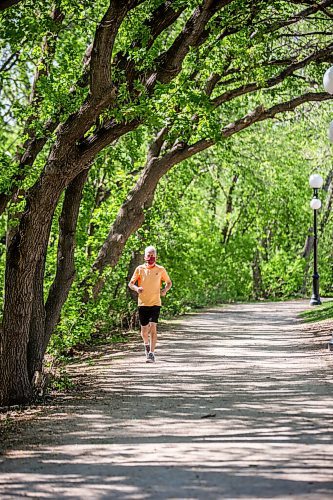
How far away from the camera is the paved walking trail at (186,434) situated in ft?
21.7

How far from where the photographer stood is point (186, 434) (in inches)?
346

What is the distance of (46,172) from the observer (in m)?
12.0

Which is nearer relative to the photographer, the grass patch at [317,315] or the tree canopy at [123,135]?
the tree canopy at [123,135]

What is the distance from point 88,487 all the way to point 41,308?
22.0 feet

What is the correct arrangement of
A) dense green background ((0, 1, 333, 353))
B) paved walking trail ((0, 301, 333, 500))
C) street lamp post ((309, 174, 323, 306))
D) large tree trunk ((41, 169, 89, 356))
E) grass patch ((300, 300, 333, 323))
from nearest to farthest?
1. paved walking trail ((0, 301, 333, 500))
2. dense green background ((0, 1, 333, 353))
3. large tree trunk ((41, 169, 89, 356))
4. grass patch ((300, 300, 333, 323))
5. street lamp post ((309, 174, 323, 306))

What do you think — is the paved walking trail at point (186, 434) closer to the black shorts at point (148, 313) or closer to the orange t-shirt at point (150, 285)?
the black shorts at point (148, 313)

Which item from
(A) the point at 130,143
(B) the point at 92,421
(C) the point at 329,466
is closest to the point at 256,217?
(A) the point at 130,143

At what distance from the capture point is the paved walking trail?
6.62 m

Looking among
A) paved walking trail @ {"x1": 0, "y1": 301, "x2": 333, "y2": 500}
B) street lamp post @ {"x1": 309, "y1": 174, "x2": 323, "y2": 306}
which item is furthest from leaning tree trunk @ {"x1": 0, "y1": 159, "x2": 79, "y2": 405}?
street lamp post @ {"x1": 309, "y1": 174, "x2": 323, "y2": 306}

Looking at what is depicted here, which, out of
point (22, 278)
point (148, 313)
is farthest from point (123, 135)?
point (22, 278)

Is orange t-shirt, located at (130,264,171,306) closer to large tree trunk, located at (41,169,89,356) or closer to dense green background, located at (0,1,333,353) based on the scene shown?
large tree trunk, located at (41,169,89,356)

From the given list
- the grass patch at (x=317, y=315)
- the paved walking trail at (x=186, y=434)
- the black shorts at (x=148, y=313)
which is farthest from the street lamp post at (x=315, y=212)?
the black shorts at (x=148, y=313)

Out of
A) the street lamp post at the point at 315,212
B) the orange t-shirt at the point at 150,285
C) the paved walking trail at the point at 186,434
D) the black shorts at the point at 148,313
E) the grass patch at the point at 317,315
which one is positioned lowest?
the paved walking trail at the point at 186,434

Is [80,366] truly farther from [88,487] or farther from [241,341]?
[88,487]
